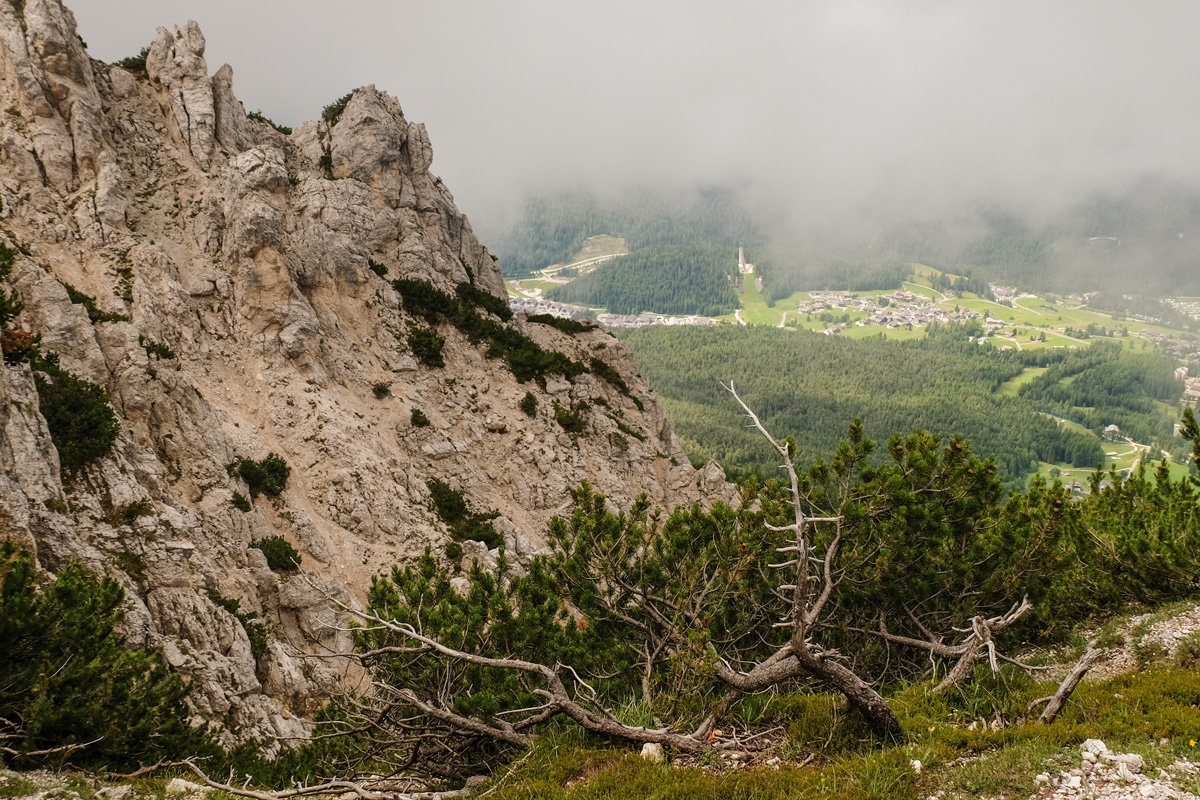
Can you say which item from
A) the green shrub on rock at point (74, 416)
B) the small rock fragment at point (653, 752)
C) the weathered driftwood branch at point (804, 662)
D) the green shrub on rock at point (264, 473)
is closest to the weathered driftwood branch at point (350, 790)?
the small rock fragment at point (653, 752)

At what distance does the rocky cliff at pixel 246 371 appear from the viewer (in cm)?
1605

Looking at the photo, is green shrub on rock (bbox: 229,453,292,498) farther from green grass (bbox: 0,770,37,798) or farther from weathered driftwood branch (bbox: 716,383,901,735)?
weathered driftwood branch (bbox: 716,383,901,735)

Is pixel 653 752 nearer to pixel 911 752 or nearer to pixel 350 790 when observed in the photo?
pixel 911 752

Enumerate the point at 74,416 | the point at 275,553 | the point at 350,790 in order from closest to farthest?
the point at 350,790 → the point at 74,416 → the point at 275,553

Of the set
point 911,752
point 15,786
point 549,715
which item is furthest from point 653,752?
point 15,786

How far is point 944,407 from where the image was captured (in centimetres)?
18450

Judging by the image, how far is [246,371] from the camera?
94.8ft

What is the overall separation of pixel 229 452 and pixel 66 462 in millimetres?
8213

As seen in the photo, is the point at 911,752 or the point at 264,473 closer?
the point at 911,752

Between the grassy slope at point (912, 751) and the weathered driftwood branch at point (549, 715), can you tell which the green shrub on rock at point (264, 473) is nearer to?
the weathered driftwood branch at point (549, 715)

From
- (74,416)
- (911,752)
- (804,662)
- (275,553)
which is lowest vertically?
(275,553)

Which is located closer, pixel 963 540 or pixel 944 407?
pixel 963 540

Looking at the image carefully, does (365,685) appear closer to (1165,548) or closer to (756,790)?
(756,790)

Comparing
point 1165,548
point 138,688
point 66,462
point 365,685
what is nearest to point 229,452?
point 66,462
